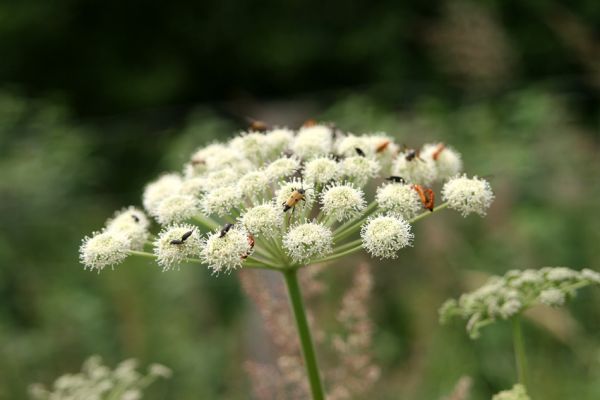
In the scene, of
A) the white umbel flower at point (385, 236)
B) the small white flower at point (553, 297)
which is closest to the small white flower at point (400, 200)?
the white umbel flower at point (385, 236)

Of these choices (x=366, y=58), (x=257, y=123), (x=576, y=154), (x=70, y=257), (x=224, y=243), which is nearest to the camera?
(x=224, y=243)

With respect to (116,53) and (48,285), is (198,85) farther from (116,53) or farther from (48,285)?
(48,285)

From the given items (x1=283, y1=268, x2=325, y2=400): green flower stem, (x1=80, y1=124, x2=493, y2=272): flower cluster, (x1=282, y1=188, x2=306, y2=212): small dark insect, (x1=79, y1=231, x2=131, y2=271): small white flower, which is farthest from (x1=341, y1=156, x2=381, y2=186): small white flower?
(x1=79, y1=231, x2=131, y2=271): small white flower

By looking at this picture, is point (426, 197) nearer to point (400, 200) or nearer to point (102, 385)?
point (400, 200)

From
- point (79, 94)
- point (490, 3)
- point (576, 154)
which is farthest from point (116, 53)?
point (576, 154)

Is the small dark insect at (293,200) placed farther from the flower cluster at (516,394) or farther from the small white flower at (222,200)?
the flower cluster at (516,394)

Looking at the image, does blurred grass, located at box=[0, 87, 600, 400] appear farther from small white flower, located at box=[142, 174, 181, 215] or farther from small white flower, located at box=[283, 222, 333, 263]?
small white flower, located at box=[283, 222, 333, 263]
